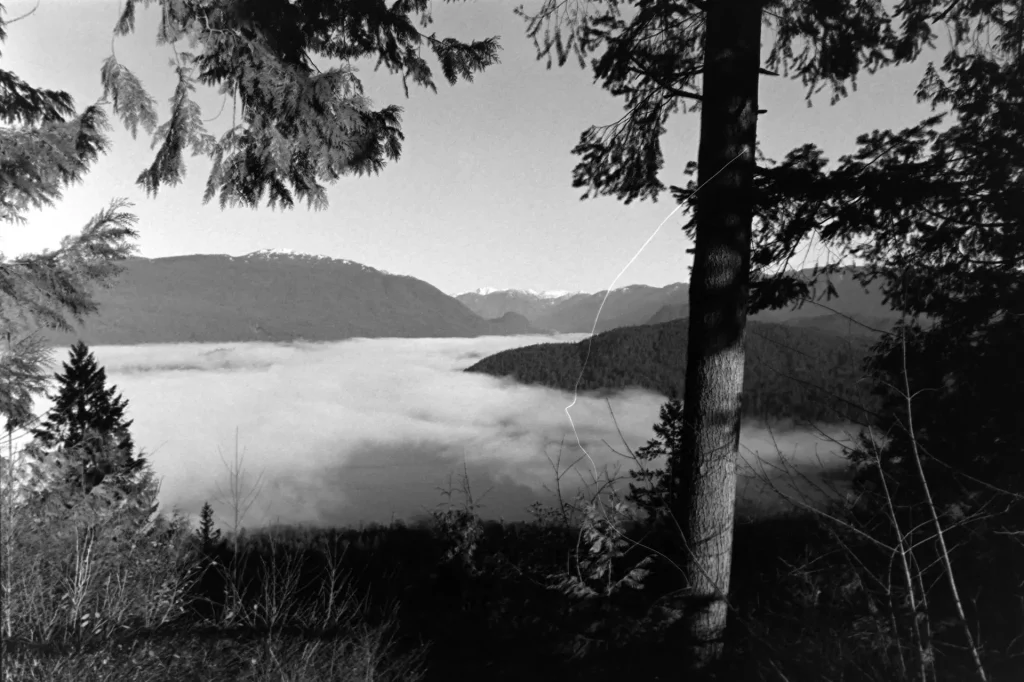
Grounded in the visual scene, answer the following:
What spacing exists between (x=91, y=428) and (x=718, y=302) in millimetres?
18582

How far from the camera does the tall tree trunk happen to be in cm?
369

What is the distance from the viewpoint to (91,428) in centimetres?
1562

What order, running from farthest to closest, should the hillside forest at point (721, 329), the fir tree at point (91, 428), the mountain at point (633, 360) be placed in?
1. the fir tree at point (91, 428)
2. the mountain at point (633, 360)
3. the hillside forest at point (721, 329)

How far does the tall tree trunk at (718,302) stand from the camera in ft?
12.1

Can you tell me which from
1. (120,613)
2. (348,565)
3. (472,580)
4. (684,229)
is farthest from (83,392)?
(684,229)

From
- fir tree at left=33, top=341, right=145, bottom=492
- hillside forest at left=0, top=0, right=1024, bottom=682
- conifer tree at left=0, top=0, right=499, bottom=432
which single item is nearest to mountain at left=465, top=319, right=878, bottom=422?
hillside forest at left=0, top=0, right=1024, bottom=682

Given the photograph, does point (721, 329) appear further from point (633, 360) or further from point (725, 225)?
point (633, 360)

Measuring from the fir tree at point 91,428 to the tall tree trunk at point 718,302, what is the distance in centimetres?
1493

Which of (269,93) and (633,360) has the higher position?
(269,93)

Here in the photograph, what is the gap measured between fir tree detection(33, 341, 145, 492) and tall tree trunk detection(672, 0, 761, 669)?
1493 centimetres

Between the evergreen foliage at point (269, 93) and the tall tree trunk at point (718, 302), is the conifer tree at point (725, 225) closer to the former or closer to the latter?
the tall tree trunk at point (718, 302)

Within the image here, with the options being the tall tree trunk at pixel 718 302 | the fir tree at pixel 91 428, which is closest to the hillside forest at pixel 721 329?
the tall tree trunk at pixel 718 302

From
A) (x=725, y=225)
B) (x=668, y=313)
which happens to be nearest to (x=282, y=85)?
(x=725, y=225)

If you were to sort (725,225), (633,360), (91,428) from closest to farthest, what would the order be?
1. (725,225)
2. (633,360)
3. (91,428)
